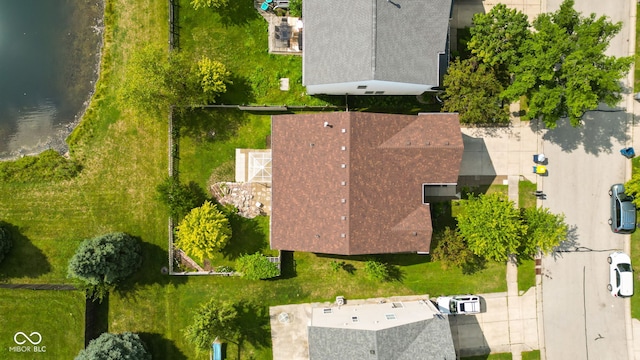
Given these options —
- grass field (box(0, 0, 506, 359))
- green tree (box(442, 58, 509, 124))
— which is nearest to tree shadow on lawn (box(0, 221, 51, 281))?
grass field (box(0, 0, 506, 359))

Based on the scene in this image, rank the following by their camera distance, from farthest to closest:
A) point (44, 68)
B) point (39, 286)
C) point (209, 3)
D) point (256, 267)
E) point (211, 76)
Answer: point (44, 68), point (39, 286), point (256, 267), point (209, 3), point (211, 76)

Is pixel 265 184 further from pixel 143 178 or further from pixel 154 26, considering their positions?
pixel 154 26

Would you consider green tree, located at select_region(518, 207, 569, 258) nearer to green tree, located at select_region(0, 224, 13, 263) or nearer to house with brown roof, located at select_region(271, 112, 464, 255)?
house with brown roof, located at select_region(271, 112, 464, 255)

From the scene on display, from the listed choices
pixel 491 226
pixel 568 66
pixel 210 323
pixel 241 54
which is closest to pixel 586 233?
pixel 491 226

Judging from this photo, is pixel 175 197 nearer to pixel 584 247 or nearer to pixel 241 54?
pixel 241 54

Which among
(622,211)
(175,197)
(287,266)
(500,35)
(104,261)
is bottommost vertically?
(287,266)
